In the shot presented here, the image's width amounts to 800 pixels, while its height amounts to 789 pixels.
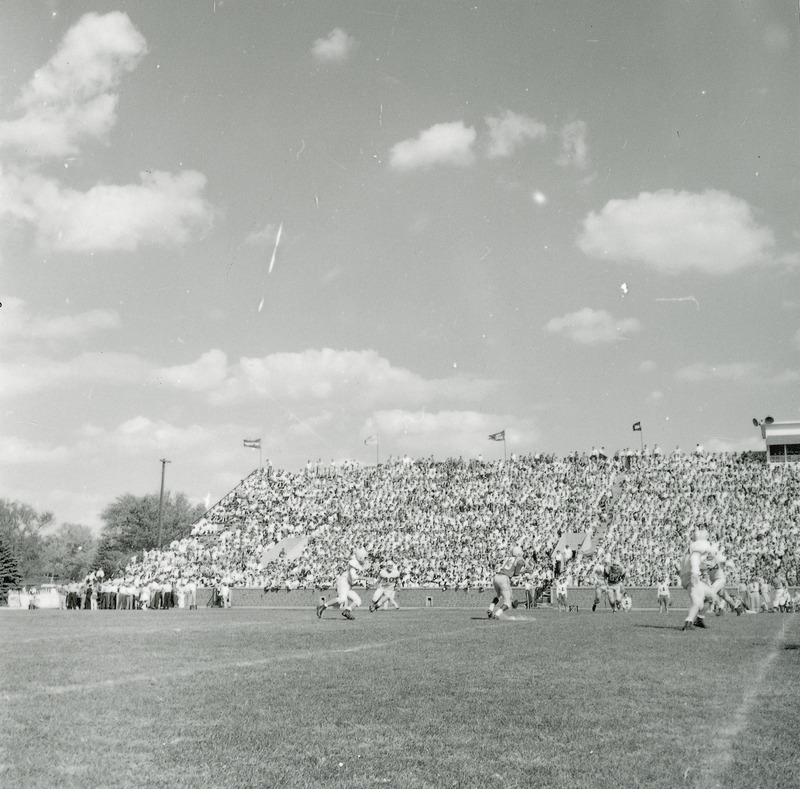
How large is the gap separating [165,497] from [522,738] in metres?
115

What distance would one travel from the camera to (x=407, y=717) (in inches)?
255

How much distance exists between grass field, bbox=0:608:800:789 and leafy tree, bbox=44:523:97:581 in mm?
109632

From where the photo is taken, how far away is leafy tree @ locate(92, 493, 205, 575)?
10506 centimetres

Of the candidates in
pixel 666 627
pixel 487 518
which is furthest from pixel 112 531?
pixel 666 627

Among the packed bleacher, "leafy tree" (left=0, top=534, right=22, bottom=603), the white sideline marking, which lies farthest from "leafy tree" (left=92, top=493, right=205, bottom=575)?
the white sideline marking

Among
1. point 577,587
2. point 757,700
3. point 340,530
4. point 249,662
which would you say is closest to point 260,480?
point 340,530

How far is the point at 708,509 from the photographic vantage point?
42750 mm

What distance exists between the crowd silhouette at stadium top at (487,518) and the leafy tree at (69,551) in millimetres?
67662

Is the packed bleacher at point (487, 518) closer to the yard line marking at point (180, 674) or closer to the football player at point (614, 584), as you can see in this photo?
the football player at point (614, 584)

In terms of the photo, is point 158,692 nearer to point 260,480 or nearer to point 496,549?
point 496,549

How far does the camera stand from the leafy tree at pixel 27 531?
10197cm

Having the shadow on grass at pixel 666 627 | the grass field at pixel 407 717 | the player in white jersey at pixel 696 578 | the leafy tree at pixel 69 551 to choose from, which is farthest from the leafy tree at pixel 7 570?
the leafy tree at pixel 69 551

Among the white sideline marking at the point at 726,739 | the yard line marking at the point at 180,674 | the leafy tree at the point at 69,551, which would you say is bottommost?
the leafy tree at the point at 69,551

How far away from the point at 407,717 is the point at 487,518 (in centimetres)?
4123
